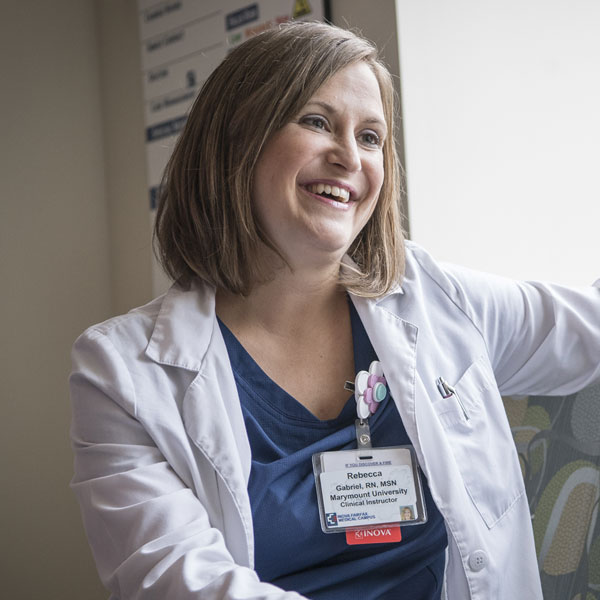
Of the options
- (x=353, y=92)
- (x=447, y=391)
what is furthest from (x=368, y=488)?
(x=353, y=92)

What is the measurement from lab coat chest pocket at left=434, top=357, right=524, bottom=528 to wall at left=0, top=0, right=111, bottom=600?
186 cm

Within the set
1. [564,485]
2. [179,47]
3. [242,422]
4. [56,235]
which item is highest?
[179,47]

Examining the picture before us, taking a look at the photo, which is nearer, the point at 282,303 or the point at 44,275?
the point at 282,303

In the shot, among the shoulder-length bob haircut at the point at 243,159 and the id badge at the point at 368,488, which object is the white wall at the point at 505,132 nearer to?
the shoulder-length bob haircut at the point at 243,159

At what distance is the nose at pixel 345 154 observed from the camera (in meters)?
1.44

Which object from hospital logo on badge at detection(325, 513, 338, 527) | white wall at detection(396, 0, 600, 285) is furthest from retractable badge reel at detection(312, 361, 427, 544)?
white wall at detection(396, 0, 600, 285)

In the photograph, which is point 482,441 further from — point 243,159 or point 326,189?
point 243,159

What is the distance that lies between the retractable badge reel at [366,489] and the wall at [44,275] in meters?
1.78

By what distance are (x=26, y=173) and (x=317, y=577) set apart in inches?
82.6

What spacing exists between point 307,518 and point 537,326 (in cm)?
63

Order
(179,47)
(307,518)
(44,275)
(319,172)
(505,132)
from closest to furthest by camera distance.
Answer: (307,518) < (319,172) < (505,132) < (179,47) < (44,275)

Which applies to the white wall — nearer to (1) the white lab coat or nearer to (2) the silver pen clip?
(1) the white lab coat

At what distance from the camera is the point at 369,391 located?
1.44 m

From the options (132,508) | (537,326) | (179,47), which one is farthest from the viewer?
(179,47)
